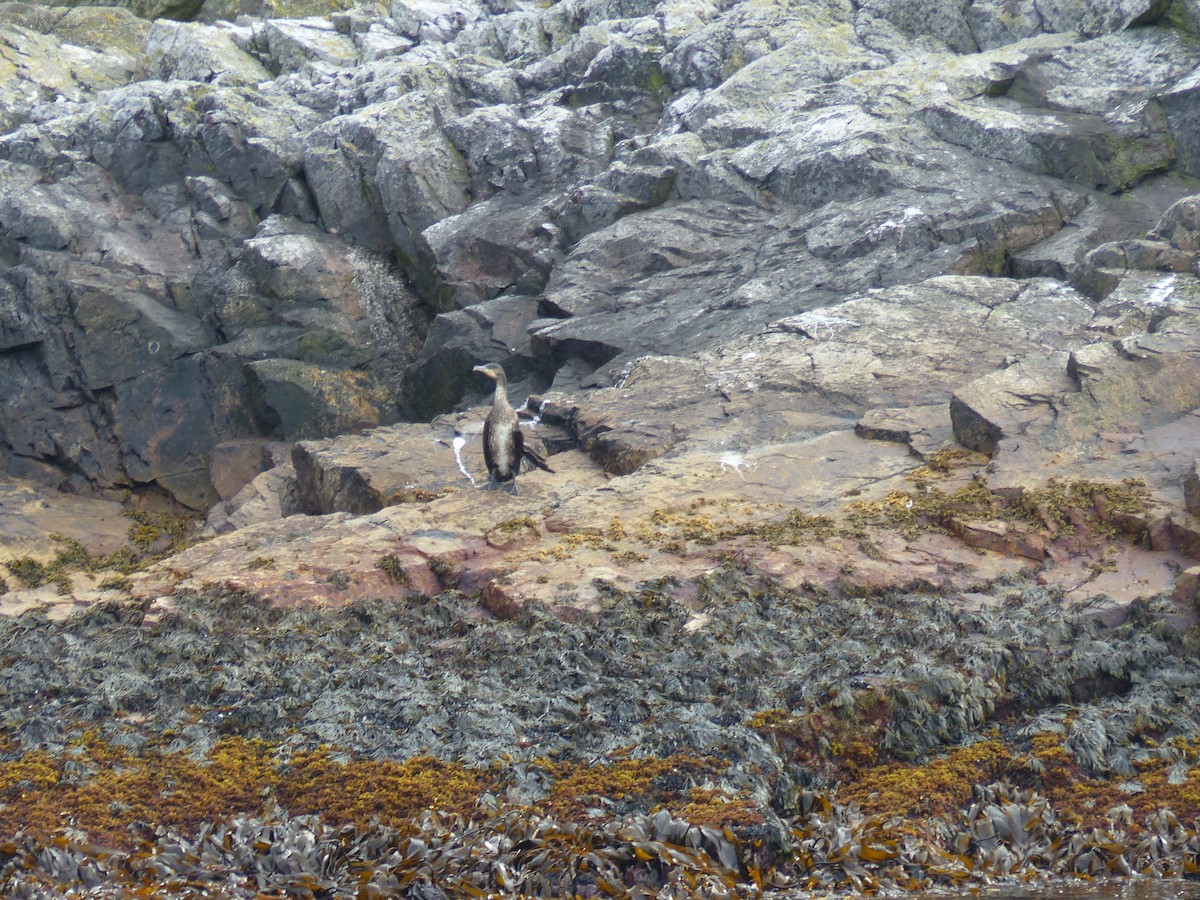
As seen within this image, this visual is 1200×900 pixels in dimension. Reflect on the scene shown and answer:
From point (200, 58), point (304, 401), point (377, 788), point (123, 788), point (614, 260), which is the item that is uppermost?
point (200, 58)

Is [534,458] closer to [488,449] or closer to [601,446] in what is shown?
[488,449]

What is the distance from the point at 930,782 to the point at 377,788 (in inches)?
118

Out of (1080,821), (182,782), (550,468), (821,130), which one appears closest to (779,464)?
(550,468)

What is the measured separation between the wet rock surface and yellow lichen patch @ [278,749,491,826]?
27 mm

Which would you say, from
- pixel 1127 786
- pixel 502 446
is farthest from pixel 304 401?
pixel 1127 786

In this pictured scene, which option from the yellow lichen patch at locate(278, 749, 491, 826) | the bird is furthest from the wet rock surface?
the bird

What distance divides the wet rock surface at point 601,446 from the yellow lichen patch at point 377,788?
0.03 meters

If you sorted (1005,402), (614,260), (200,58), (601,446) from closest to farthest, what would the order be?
(1005,402) → (601,446) → (614,260) → (200,58)

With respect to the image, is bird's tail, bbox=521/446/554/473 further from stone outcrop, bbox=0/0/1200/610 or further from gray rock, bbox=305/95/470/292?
gray rock, bbox=305/95/470/292

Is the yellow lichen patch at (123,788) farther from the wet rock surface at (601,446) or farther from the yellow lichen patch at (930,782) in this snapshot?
the yellow lichen patch at (930,782)

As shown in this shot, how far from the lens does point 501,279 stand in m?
18.4

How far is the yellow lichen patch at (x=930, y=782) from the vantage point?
611cm

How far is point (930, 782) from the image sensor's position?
6.30 meters

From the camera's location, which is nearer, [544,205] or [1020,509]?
[1020,509]
